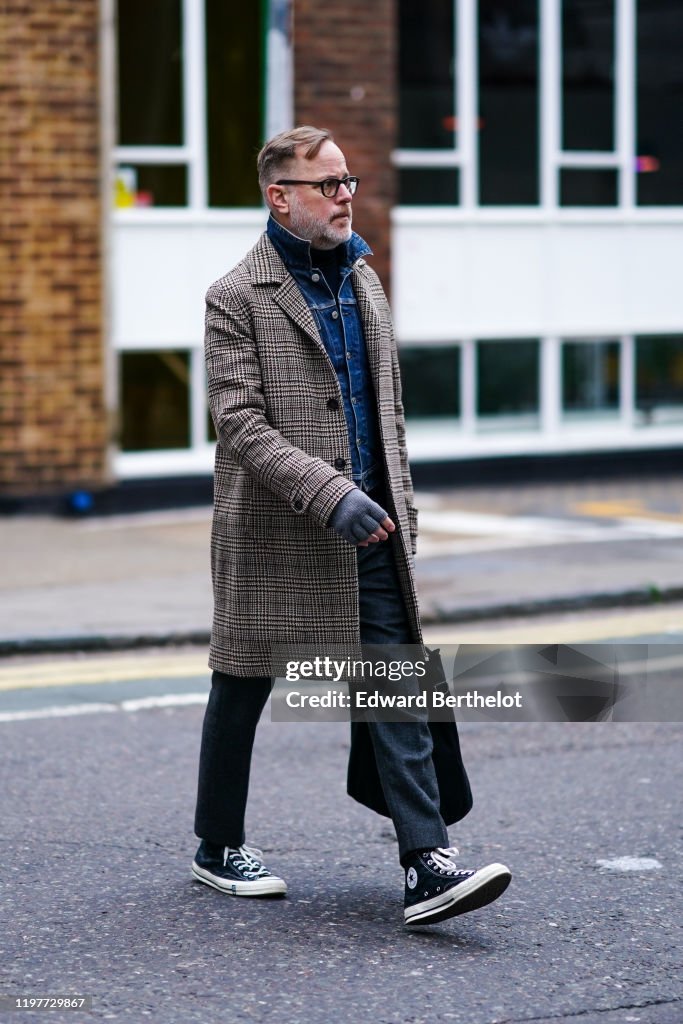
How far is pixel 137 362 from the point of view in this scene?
1371 cm

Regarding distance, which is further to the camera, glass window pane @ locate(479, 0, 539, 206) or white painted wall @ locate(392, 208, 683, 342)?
glass window pane @ locate(479, 0, 539, 206)

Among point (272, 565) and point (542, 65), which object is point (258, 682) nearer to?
point (272, 565)

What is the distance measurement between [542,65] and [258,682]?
1162 centimetres

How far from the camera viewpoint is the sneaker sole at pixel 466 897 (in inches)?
172

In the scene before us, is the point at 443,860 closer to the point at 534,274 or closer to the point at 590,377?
the point at 534,274

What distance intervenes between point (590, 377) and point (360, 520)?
469 inches

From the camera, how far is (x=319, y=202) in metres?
4.54

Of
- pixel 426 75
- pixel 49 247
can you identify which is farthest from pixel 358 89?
pixel 49 247

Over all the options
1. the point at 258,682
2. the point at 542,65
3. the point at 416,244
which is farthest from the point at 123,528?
the point at 258,682

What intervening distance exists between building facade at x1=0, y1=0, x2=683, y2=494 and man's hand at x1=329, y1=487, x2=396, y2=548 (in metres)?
8.99

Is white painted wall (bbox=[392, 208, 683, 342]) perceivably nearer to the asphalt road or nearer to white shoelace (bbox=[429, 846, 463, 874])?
the asphalt road

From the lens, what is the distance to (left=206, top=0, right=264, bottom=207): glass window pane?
13891mm

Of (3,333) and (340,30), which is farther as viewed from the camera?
(340,30)

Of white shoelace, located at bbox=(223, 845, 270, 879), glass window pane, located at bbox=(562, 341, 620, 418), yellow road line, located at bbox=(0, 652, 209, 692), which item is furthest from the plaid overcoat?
glass window pane, located at bbox=(562, 341, 620, 418)
